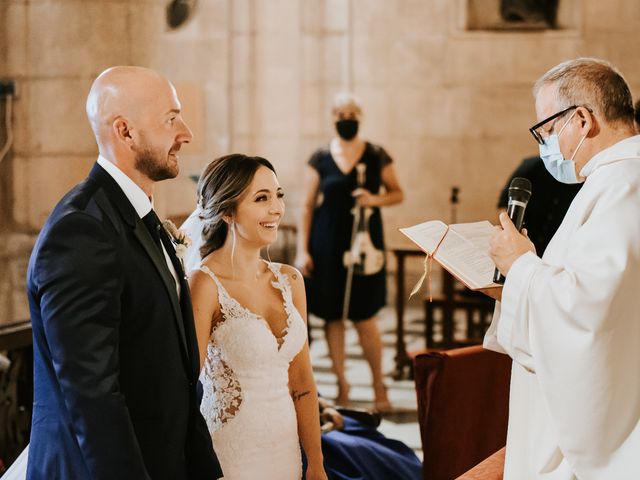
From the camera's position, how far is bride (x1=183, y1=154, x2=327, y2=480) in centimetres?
283

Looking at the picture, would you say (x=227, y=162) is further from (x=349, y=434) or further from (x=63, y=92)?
(x=63, y=92)

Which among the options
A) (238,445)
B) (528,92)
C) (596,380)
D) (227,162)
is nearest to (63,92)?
(227,162)

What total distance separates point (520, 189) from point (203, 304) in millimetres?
1052

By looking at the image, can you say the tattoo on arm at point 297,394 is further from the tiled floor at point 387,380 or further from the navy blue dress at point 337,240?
the navy blue dress at point 337,240

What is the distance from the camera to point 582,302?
212 cm

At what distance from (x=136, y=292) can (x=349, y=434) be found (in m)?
1.80

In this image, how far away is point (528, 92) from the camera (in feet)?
33.0

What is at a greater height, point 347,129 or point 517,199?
point 347,129

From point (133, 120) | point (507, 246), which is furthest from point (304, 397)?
point (133, 120)

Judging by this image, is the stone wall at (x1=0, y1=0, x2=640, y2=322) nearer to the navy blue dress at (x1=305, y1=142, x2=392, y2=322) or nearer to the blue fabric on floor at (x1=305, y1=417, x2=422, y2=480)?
the navy blue dress at (x1=305, y1=142, x2=392, y2=322)

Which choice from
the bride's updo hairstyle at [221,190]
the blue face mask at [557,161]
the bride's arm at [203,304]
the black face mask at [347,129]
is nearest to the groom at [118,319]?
the bride's arm at [203,304]

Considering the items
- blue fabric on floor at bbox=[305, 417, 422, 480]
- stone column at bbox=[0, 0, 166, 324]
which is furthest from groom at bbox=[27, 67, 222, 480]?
stone column at bbox=[0, 0, 166, 324]

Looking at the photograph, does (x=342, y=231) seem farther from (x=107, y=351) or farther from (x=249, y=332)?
(x=107, y=351)

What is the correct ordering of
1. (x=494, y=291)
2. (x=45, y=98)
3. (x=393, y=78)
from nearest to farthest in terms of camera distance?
(x=494, y=291)
(x=45, y=98)
(x=393, y=78)
